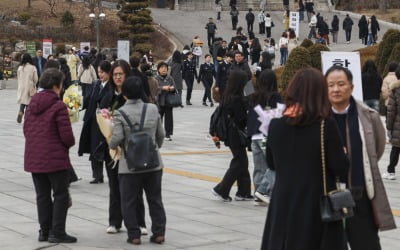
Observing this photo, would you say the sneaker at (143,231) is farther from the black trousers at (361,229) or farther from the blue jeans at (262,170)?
the black trousers at (361,229)

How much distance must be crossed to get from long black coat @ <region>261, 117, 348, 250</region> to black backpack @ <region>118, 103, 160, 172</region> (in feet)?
8.50

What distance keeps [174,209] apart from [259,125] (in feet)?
4.39

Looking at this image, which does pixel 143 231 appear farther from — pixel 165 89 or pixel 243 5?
pixel 243 5

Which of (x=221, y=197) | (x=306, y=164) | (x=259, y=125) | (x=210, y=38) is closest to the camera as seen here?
(x=306, y=164)

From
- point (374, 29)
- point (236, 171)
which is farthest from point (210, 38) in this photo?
point (236, 171)

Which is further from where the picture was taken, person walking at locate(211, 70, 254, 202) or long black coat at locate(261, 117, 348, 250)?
person walking at locate(211, 70, 254, 202)

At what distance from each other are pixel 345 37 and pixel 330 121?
134 ft

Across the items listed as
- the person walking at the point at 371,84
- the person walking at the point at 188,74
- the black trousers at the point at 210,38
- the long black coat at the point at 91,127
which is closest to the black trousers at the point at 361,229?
the long black coat at the point at 91,127

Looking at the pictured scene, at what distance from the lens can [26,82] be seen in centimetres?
1791

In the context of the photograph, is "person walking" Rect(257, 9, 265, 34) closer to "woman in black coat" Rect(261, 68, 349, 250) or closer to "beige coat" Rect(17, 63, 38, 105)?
"beige coat" Rect(17, 63, 38, 105)

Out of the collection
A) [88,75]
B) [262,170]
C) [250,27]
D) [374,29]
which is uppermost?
[250,27]

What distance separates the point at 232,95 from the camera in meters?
10.6

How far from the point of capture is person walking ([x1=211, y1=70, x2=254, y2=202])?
10.6 m

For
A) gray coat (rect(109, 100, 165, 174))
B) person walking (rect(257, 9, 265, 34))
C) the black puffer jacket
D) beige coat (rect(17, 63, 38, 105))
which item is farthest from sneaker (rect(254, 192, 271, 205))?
person walking (rect(257, 9, 265, 34))
